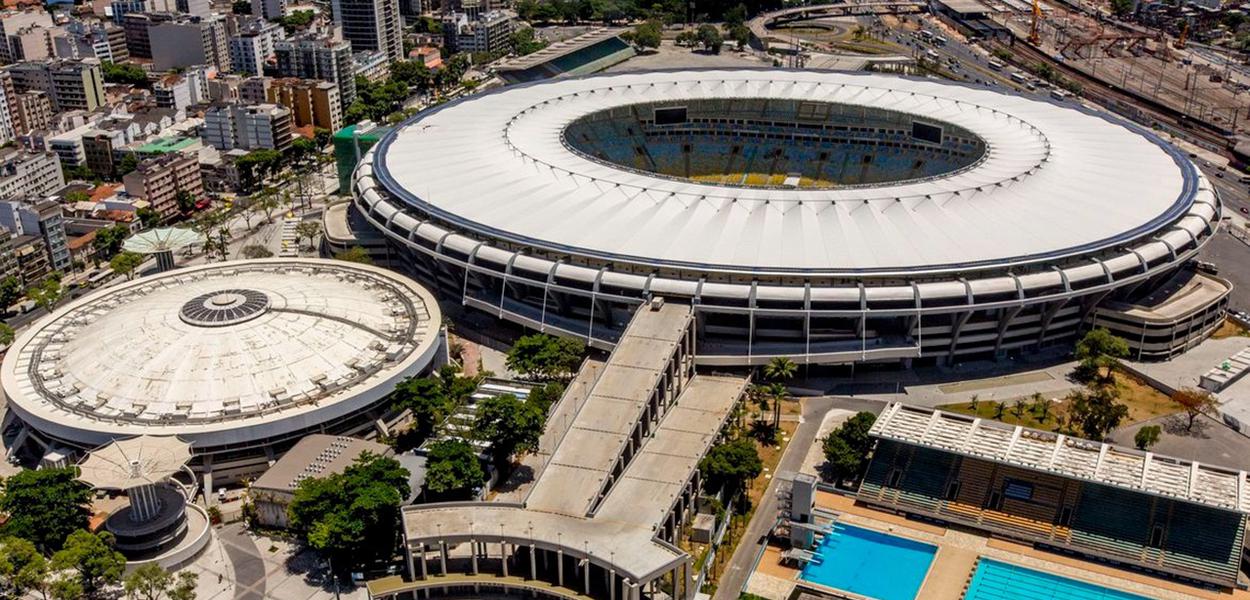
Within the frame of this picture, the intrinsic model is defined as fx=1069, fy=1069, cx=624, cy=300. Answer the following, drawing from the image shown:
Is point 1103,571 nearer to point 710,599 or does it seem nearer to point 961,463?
point 961,463

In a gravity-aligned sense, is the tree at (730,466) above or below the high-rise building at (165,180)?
below

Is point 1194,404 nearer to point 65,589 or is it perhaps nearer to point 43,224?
point 65,589

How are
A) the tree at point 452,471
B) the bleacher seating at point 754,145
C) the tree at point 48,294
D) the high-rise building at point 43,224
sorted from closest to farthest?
1. the tree at point 452,471
2. the tree at point 48,294
3. the high-rise building at point 43,224
4. the bleacher seating at point 754,145

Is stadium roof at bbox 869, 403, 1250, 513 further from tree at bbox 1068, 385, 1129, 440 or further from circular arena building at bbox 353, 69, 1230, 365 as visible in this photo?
circular arena building at bbox 353, 69, 1230, 365

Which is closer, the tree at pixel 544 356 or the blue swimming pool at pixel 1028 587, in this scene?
the blue swimming pool at pixel 1028 587

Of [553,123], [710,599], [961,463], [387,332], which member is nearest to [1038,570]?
[961,463]

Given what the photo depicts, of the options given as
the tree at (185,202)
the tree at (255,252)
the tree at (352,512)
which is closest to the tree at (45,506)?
the tree at (352,512)

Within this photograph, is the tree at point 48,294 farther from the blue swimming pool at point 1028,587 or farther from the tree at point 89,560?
the blue swimming pool at point 1028,587
